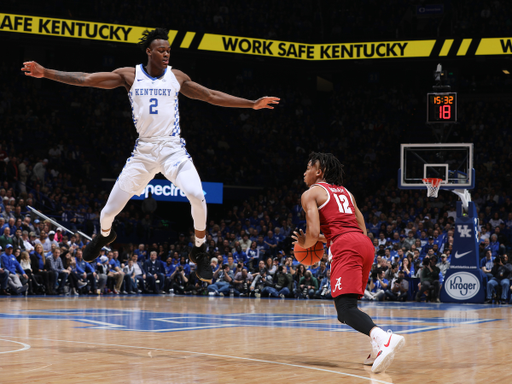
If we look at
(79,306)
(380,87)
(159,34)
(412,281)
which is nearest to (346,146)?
(380,87)

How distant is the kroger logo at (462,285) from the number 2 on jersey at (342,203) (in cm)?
1219

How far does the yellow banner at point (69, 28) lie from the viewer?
75.7ft

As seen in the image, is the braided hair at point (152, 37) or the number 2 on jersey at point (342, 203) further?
the braided hair at point (152, 37)

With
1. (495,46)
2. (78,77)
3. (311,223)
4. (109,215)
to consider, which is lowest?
(311,223)

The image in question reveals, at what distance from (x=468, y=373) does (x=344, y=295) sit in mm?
1170

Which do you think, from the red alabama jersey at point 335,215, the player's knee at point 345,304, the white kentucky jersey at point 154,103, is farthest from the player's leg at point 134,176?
the player's knee at point 345,304

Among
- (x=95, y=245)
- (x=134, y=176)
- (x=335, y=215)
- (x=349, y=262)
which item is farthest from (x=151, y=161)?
(x=349, y=262)

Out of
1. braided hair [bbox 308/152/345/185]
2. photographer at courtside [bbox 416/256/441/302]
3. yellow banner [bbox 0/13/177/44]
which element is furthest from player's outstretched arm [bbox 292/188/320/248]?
yellow banner [bbox 0/13/177/44]

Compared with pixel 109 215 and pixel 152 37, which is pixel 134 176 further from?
pixel 152 37

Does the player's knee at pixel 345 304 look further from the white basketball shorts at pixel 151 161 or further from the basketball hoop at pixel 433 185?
the basketball hoop at pixel 433 185

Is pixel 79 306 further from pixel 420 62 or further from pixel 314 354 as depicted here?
pixel 420 62

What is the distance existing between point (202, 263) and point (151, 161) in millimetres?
1196

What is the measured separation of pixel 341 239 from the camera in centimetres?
586

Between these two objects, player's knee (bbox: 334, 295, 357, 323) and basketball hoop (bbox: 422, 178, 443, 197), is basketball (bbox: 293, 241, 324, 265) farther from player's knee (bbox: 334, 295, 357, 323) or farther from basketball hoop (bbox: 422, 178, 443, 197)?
basketball hoop (bbox: 422, 178, 443, 197)
